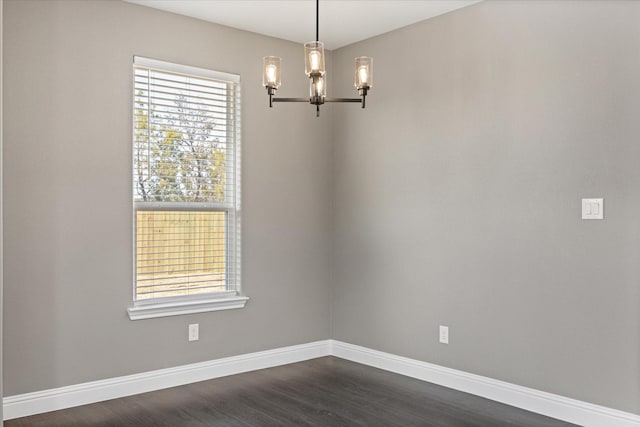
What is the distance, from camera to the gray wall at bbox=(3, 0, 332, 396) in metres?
3.38

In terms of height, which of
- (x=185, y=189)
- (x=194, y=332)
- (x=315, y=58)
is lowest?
(x=194, y=332)

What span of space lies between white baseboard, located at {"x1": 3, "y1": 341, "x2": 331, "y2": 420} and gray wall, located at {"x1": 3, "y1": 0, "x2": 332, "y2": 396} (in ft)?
0.18

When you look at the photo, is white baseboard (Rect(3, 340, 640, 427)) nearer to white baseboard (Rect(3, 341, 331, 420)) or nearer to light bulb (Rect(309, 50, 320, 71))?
white baseboard (Rect(3, 341, 331, 420))

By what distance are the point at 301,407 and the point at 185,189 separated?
172cm

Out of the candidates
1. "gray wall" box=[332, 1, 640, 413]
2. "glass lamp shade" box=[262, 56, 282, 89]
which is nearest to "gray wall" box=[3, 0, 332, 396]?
"gray wall" box=[332, 1, 640, 413]

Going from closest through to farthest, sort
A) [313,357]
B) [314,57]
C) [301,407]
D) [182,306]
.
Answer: [314,57] → [301,407] → [182,306] → [313,357]

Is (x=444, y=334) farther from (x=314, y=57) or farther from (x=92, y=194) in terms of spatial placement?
(x=92, y=194)

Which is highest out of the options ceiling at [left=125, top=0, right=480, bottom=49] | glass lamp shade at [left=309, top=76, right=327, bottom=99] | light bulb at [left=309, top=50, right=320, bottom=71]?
ceiling at [left=125, top=0, right=480, bottom=49]

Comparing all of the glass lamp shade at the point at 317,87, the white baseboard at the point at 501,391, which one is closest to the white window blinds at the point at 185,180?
the white baseboard at the point at 501,391

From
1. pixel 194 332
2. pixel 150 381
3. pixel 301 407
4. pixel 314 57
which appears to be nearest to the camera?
pixel 314 57

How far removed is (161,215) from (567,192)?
2.67 m

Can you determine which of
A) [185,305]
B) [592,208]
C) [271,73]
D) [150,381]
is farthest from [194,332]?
[592,208]

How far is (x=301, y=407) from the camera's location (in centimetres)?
357

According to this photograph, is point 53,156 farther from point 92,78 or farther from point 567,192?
point 567,192
